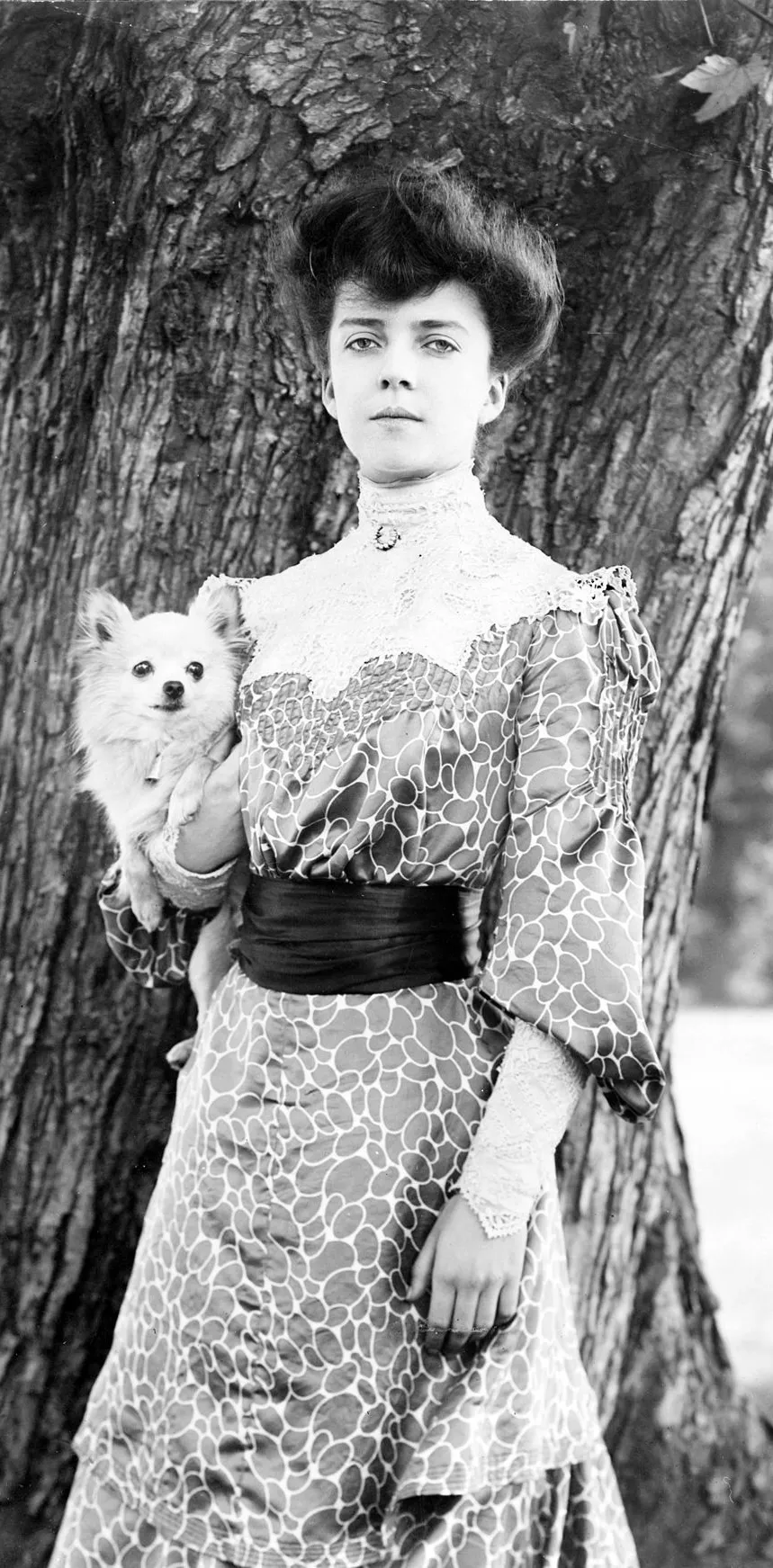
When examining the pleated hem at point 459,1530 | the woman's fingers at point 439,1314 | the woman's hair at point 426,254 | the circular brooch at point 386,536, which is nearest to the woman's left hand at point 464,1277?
the woman's fingers at point 439,1314

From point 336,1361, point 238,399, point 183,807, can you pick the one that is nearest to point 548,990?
point 336,1361

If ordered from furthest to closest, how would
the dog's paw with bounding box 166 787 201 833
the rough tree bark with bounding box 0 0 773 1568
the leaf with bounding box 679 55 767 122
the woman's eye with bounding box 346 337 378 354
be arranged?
the rough tree bark with bounding box 0 0 773 1568 < the leaf with bounding box 679 55 767 122 < the dog's paw with bounding box 166 787 201 833 < the woman's eye with bounding box 346 337 378 354

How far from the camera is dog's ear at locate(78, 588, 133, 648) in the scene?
2.22 metres

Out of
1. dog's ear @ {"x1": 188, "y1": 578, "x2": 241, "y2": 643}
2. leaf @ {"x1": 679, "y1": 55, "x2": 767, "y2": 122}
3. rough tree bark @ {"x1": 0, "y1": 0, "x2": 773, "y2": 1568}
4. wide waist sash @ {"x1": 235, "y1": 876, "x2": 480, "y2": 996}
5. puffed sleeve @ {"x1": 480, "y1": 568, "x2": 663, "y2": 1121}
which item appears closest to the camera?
puffed sleeve @ {"x1": 480, "y1": 568, "x2": 663, "y2": 1121}

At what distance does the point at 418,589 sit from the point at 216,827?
481mm

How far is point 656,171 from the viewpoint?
8.17 ft

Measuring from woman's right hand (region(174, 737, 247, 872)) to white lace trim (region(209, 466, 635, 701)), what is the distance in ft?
0.56

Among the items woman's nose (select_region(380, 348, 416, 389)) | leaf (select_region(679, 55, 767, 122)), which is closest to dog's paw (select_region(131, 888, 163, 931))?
woman's nose (select_region(380, 348, 416, 389))

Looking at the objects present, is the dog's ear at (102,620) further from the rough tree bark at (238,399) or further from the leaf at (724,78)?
the leaf at (724,78)

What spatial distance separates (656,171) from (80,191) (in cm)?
112

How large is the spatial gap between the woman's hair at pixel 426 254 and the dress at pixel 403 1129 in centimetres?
37

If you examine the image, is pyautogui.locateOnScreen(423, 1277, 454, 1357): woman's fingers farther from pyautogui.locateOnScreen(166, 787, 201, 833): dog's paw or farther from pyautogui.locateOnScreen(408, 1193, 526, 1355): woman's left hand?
pyautogui.locateOnScreen(166, 787, 201, 833): dog's paw

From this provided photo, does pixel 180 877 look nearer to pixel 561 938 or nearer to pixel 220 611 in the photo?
pixel 220 611

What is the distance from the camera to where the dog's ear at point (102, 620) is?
222cm
